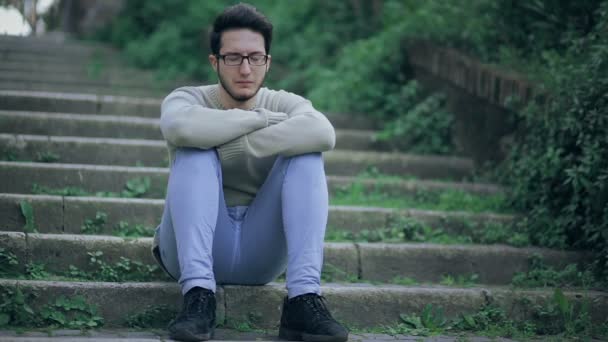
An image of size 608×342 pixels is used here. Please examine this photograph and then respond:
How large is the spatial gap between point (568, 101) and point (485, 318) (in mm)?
1565

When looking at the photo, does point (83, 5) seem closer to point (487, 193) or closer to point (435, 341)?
point (487, 193)

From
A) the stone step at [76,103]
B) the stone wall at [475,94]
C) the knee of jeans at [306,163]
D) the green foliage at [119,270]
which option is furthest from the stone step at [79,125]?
the knee of jeans at [306,163]

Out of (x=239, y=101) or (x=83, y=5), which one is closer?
(x=239, y=101)

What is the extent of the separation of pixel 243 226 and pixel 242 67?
2.24ft

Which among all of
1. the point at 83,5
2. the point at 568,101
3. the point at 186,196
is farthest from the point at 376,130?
the point at 83,5

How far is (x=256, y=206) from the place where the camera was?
10.8 feet

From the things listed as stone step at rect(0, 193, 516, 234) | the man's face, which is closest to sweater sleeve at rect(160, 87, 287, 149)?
the man's face

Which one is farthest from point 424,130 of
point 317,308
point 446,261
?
point 317,308

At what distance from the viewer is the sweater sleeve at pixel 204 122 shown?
3.15m

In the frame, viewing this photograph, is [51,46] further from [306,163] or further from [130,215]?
[306,163]

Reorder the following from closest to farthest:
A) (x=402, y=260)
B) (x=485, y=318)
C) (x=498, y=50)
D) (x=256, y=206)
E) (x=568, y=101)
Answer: (x=256, y=206) → (x=485, y=318) → (x=402, y=260) → (x=568, y=101) → (x=498, y=50)

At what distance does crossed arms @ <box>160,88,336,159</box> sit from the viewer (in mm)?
3162

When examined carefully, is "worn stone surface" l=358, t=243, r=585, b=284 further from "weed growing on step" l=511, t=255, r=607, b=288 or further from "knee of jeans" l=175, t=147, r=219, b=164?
"knee of jeans" l=175, t=147, r=219, b=164

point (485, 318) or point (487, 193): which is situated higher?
point (487, 193)
